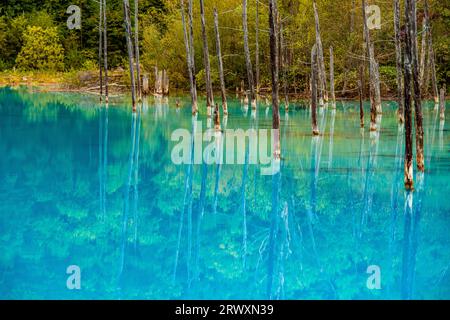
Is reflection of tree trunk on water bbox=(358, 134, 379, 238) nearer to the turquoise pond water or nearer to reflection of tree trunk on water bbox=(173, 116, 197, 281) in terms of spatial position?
the turquoise pond water

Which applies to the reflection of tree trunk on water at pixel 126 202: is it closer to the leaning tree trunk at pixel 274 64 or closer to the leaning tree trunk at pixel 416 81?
the leaning tree trunk at pixel 274 64

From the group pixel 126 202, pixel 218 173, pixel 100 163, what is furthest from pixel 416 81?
pixel 100 163

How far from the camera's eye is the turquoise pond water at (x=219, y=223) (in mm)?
9055

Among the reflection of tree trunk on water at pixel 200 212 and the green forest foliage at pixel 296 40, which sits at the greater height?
the green forest foliage at pixel 296 40

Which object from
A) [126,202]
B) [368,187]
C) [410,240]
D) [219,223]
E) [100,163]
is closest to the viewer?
[410,240]

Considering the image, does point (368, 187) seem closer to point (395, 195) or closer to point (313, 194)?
point (395, 195)

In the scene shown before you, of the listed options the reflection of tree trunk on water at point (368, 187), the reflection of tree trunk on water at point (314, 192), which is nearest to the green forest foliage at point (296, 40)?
the reflection of tree trunk on water at point (314, 192)

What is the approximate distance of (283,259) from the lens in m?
10.2

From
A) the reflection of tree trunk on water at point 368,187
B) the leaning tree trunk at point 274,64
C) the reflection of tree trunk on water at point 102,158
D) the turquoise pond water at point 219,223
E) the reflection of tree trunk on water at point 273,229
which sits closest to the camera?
the turquoise pond water at point 219,223

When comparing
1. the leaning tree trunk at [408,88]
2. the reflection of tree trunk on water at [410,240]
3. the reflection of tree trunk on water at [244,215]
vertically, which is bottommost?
the reflection of tree trunk on water at [410,240]

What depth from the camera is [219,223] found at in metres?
12.6

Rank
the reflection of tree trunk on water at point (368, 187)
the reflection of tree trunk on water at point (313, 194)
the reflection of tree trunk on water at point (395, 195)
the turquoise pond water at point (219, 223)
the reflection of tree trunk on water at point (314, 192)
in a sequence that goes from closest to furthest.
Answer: the turquoise pond water at point (219, 223) → the reflection of tree trunk on water at point (314, 192) → the reflection of tree trunk on water at point (395, 195) → the reflection of tree trunk on water at point (313, 194) → the reflection of tree trunk on water at point (368, 187)

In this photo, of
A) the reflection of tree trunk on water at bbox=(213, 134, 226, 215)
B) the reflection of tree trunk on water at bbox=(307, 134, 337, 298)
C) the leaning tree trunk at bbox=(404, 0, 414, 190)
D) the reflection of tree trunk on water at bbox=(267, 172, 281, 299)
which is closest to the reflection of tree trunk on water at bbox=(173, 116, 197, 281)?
the reflection of tree trunk on water at bbox=(213, 134, 226, 215)
